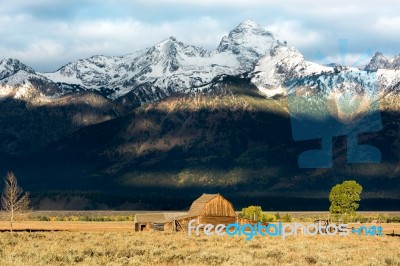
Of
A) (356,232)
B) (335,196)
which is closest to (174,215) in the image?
(356,232)

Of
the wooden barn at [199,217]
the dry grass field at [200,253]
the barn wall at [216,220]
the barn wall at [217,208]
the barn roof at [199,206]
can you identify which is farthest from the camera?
the barn wall at [217,208]

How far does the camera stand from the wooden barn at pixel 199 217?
109m

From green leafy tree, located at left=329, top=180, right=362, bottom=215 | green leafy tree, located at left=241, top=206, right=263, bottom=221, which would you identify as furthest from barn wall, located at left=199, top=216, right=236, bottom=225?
green leafy tree, located at left=329, top=180, right=362, bottom=215

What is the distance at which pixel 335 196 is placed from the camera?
14075 cm

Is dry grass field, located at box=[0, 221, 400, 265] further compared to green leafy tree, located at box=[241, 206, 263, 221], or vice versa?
green leafy tree, located at box=[241, 206, 263, 221]

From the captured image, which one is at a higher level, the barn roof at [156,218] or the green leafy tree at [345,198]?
the green leafy tree at [345,198]

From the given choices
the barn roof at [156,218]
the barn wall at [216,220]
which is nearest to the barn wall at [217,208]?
the barn wall at [216,220]

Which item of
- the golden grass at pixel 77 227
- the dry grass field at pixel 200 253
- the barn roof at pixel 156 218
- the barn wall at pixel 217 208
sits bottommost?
the dry grass field at pixel 200 253

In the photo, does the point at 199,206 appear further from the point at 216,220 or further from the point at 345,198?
the point at 345,198

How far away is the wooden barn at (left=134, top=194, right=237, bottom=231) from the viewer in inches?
4305

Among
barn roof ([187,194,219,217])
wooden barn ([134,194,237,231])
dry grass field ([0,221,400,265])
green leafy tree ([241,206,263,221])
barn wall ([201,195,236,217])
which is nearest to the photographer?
dry grass field ([0,221,400,265])

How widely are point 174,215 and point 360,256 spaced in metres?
60.9

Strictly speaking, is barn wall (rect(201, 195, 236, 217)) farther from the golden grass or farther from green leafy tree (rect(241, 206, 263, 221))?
green leafy tree (rect(241, 206, 263, 221))

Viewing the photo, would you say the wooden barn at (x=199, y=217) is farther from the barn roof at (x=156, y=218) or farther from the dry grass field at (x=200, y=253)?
the dry grass field at (x=200, y=253)
